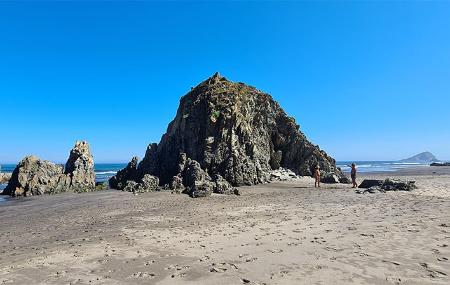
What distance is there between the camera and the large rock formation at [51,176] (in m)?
36.2

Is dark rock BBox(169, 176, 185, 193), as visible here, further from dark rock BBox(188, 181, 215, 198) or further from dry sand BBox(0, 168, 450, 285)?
dry sand BBox(0, 168, 450, 285)

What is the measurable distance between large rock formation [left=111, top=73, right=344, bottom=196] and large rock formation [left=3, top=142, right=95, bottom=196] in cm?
459

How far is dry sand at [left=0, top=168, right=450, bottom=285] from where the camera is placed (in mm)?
8367

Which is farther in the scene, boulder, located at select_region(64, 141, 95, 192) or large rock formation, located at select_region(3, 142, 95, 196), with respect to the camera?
boulder, located at select_region(64, 141, 95, 192)

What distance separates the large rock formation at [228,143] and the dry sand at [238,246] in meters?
12.4

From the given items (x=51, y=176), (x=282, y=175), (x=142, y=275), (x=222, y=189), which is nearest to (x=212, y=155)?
(x=222, y=189)

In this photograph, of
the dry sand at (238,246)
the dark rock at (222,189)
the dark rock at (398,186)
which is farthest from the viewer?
the dark rock at (222,189)

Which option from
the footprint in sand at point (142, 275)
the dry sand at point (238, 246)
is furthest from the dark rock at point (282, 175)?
the footprint in sand at point (142, 275)

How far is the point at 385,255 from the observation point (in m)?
9.54

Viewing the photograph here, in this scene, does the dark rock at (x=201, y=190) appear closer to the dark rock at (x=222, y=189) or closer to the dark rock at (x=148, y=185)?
the dark rock at (x=222, y=189)

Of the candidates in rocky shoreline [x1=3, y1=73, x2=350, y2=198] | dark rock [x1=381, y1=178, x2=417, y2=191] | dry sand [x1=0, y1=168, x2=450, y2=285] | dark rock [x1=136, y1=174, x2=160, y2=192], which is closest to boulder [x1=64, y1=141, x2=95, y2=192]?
rocky shoreline [x1=3, y1=73, x2=350, y2=198]

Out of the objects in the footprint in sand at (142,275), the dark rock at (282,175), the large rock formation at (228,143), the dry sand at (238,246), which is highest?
the large rock formation at (228,143)

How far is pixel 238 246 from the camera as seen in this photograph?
36.7 ft

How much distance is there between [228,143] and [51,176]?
21.2 metres
